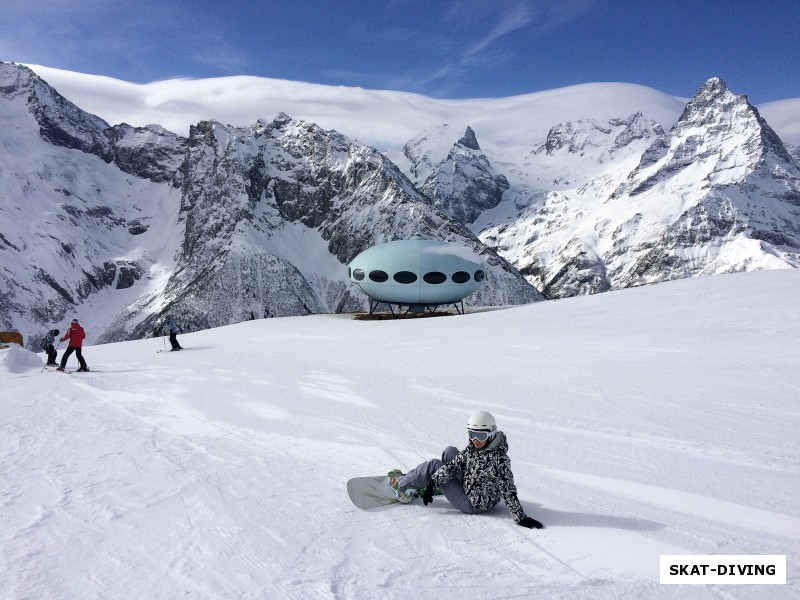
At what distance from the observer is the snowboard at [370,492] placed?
20.9 feet

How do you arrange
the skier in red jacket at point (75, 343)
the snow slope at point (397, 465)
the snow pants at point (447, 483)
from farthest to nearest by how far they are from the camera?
the skier in red jacket at point (75, 343)
the snow pants at point (447, 483)
the snow slope at point (397, 465)

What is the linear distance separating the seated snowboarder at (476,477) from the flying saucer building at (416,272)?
39806 millimetres

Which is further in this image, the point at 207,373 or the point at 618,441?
the point at 207,373

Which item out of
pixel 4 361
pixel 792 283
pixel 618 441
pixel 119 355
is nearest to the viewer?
pixel 618 441

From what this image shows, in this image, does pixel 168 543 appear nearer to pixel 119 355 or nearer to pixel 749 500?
pixel 749 500

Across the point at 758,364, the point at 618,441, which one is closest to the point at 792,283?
the point at 758,364

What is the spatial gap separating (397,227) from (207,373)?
596ft

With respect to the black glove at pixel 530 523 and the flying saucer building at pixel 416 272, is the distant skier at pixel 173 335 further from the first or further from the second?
the black glove at pixel 530 523

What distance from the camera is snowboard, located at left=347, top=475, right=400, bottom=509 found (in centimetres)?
636

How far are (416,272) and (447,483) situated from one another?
40.1 metres

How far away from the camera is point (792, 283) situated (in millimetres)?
22172

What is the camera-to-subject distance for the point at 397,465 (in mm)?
7711

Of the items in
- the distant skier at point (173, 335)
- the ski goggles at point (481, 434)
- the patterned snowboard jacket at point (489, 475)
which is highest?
the ski goggles at point (481, 434)

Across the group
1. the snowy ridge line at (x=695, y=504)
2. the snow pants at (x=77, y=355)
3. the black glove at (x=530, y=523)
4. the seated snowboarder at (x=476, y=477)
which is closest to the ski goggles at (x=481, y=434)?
the seated snowboarder at (x=476, y=477)
